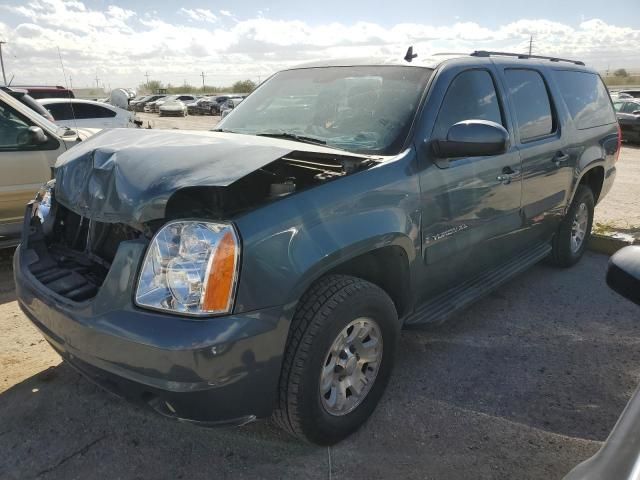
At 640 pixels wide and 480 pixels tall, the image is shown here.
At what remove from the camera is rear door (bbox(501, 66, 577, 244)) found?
3768 mm

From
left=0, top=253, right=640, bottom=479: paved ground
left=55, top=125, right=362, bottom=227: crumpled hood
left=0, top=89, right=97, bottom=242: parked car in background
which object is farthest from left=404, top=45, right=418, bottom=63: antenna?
left=0, top=89, right=97, bottom=242: parked car in background

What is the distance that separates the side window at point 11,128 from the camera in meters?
5.00

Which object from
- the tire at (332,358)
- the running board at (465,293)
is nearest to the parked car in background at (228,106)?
the running board at (465,293)

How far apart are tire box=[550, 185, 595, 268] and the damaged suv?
3.85 ft

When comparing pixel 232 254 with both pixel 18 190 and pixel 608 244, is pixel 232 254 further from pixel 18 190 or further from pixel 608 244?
pixel 608 244

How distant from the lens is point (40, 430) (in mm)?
2654

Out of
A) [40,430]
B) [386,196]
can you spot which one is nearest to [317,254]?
[386,196]

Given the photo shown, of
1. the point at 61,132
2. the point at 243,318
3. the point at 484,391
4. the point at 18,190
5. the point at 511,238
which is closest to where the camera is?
the point at 243,318

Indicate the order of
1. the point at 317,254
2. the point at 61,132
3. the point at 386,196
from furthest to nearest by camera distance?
the point at 61,132 < the point at 386,196 < the point at 317,254

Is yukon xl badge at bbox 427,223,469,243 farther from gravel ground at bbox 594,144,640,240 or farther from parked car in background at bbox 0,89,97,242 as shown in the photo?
parked car in background at bbox 0,89,97,242

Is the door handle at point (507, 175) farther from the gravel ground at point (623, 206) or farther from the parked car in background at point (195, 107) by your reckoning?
the parked car in background at point (195, 107)

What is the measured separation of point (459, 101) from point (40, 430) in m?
2.96

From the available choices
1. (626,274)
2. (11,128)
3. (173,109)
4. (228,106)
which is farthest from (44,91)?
(173,109)

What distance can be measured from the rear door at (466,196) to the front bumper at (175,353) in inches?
48.4
